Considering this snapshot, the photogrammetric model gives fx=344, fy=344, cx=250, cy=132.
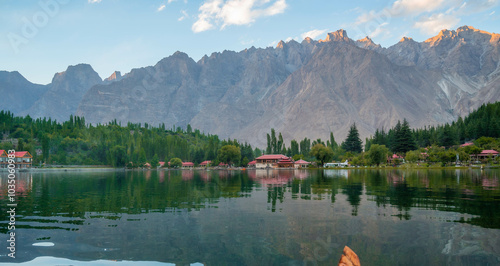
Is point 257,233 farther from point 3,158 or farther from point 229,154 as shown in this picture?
point 3,158

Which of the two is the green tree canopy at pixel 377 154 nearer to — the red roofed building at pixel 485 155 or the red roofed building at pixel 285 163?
the red roofed building at pixel 485 155

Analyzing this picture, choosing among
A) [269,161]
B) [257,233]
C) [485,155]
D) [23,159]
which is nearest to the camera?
[257,233]

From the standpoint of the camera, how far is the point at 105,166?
198 meters

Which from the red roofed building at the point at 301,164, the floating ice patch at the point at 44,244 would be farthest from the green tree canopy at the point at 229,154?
the floating ice patch at the point at 44,244

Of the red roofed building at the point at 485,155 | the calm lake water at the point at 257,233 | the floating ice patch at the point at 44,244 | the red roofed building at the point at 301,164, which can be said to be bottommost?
the red roofed building at the point at 301,164

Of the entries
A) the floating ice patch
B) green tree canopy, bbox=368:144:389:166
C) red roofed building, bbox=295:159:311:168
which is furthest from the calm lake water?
red roofed building, bbox=295:159:311:168

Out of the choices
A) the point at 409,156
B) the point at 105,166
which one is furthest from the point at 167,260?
the point at 105,166

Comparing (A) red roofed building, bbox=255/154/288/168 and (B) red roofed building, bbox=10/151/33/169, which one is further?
(A) red roofed building, bbox=255/154/288/168

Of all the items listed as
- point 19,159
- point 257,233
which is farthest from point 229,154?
point 257,233

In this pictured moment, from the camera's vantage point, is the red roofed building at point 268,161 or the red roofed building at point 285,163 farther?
the red roofed building at point 268,161

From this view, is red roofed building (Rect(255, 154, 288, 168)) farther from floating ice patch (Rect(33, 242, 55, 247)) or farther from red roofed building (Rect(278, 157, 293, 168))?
floating ice patch (Rect(33, 242, 55, 247))

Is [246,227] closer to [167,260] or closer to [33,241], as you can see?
[167,260]

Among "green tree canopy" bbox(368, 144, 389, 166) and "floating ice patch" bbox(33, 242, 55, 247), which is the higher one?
"green tree canopy" bbox(368, 144, 389, 166)

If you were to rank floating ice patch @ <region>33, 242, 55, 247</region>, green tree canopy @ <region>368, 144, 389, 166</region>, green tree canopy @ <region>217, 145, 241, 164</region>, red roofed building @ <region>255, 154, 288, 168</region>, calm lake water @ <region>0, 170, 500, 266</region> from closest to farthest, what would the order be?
1. calm lake water @ <region>0, 170, 500, 266</region>
2. floating ice patch @ <region>33, 242, 55, 247</region>
3. green tree canopy @ <region>368, 144, 389, 166</region>
4. green tree canopy @ <region>217, 145, 241, 164</region>
5. red roofed building @ <region>255, 154, 288, 168</region>
